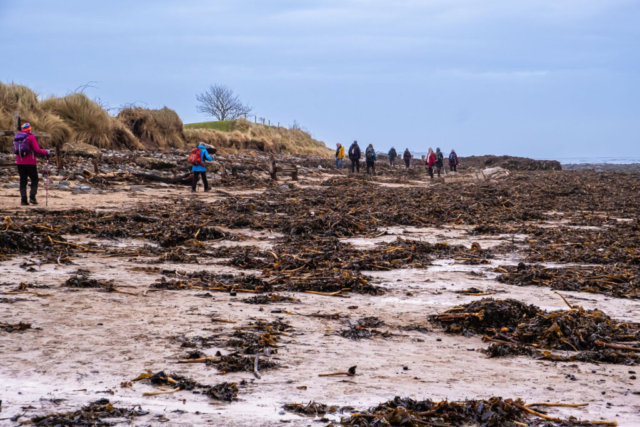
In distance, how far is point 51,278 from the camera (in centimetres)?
607

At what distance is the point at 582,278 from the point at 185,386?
518cm

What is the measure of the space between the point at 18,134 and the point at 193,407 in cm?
1101

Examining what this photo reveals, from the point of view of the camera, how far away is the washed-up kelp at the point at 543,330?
4453 millimetres

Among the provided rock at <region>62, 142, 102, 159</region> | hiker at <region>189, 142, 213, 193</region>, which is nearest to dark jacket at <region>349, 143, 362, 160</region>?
rock at <region>62, 142, 102, 159</region>

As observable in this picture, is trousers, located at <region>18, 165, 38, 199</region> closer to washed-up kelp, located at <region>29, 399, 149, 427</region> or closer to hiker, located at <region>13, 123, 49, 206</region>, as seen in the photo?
hiker, located at <region>13, 123, 49, 206</region>

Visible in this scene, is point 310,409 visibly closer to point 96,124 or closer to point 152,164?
point 152,164

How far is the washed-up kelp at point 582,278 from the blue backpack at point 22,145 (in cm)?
969

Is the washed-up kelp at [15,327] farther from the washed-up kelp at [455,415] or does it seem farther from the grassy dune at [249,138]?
the grassy dune at [249,138]

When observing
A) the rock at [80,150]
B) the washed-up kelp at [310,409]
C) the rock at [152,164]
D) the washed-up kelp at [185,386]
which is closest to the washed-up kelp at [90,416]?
the washed-up kelp at [185,386]

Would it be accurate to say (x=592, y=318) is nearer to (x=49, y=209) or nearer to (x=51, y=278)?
(x=51, y=278)

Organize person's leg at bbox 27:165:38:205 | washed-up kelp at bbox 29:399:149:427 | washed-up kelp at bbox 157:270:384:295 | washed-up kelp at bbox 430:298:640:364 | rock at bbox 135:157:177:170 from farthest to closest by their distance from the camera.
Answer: rock at bbox 135:157:177:170 < person's leg at bbox 27:165:38:205 < washed-up kelp at bbox 157:270:384:295 < washed-up kelp at bbox 430:298:640:364 < washed-up kelp at bbox 29:399:149:427

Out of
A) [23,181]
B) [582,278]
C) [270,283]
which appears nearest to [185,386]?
[270,283]

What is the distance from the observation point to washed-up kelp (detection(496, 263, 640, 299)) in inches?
258

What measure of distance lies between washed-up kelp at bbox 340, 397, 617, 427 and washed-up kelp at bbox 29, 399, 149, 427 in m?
1.10
